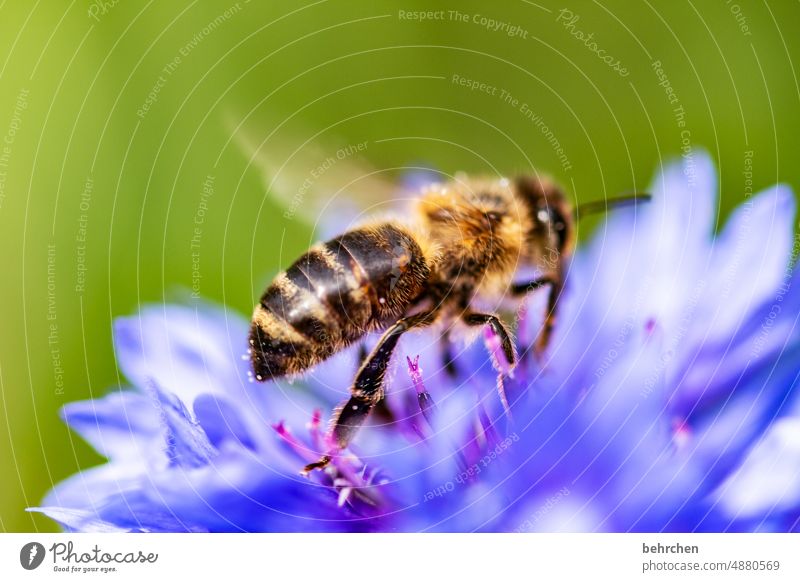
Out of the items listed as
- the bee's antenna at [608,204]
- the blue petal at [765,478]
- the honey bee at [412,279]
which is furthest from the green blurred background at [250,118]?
the blue petal at [765,478]

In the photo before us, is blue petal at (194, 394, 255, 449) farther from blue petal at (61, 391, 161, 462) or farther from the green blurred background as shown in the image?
the green blurred background

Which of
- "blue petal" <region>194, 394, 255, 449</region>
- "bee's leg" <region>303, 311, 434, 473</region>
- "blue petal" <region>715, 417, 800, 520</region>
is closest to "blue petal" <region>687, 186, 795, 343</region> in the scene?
"blue petal" <region>715, 417, 800, 520</region>

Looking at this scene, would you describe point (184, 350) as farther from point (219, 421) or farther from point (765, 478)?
point (765, 478)

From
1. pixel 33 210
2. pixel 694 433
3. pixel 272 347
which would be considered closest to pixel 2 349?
pixel 33 210

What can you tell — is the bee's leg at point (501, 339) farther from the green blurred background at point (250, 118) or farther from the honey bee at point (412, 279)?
the green blurred background at point (250, 118)

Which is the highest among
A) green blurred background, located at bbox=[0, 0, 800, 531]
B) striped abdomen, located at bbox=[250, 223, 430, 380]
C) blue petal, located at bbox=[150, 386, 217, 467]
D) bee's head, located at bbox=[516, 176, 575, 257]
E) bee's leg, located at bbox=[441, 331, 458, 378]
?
green blurred background, located at bbox=[0, 0, 800, 531]

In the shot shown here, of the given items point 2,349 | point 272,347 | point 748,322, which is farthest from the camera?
point 2,349
